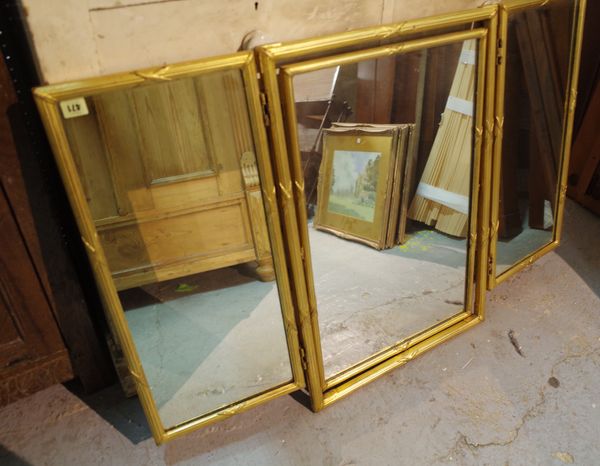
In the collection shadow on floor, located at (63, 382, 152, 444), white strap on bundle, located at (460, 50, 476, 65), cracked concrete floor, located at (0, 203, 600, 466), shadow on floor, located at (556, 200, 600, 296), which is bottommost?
cracked concrete floor, located at (0, 203, 600, 466)

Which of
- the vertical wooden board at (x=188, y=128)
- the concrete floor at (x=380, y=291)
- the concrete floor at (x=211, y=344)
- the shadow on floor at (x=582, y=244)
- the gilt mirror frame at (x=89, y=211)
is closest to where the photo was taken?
the gilt mirror frame at (x=89, y=211)

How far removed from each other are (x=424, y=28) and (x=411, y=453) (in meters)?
1.21

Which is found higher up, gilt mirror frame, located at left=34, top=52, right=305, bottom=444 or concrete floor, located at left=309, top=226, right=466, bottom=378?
gilt mirror frame, located at left=34, top=52, right=305, bottom=444

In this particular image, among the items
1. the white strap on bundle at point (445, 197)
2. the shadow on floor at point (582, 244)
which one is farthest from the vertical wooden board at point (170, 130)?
the shadow on floor at point (582, 244)

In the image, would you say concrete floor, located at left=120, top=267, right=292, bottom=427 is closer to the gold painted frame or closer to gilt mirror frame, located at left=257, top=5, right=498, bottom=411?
gilt mirror frame, located at left=257, top=5, right=498, bottom=411

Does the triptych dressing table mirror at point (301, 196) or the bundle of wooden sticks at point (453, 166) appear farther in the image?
the bundle of wooden sticks at point (453, 166)

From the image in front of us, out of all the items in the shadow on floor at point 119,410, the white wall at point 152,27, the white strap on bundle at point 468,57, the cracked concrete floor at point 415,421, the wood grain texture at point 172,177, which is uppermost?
the white wall at point 152,27

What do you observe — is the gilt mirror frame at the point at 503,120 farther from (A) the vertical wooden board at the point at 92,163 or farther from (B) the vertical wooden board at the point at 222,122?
(A) the vertical wooden board at the point at 92,163

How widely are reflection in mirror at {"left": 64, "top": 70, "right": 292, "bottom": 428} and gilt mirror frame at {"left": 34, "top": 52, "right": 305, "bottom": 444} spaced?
0.08 feet

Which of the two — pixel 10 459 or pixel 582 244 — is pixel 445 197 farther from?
pixel 10 459

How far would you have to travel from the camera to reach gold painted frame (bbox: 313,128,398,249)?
1.27 metres

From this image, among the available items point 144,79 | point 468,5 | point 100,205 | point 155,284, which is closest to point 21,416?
point 155,284

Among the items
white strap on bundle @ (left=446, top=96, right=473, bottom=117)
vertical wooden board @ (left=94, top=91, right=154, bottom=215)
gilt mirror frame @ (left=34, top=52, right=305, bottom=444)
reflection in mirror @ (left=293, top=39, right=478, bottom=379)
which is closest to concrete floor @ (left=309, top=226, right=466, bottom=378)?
reflection in mirror @ (left=293, top=39, right=478, bottom=379)

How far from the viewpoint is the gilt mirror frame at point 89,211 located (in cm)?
83
